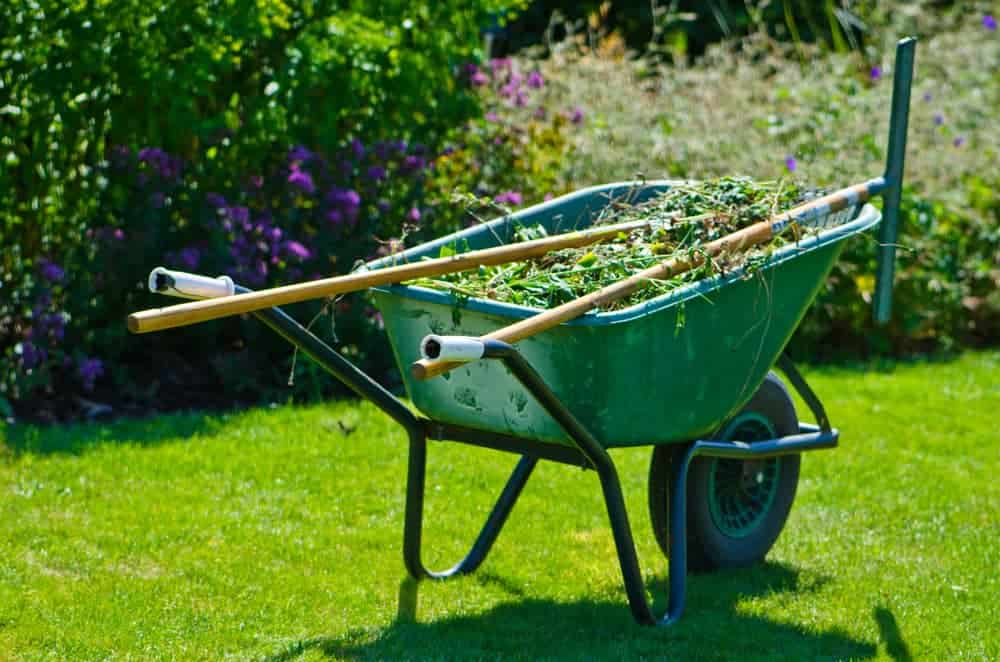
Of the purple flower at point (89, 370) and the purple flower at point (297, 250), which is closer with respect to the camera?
the purple flower at point (89, 370)

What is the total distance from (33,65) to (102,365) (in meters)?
1.12

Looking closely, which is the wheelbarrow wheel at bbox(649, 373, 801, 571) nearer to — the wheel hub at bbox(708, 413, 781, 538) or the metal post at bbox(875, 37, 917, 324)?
the wheel hub at bbox(708, 413, 781, 538)

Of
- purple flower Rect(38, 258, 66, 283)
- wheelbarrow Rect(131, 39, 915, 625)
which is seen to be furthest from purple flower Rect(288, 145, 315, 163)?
wheelbarrow Rect(131, 39, 915, 625)

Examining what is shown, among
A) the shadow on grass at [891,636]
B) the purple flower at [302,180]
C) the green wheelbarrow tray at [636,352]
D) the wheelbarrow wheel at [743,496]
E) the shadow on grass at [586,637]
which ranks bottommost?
the shadow on grass at [891,636]

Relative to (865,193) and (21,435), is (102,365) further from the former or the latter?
(865,193)

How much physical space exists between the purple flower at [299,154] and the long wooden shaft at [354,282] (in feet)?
7.05

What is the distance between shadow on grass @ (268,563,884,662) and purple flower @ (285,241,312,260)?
6.77ft

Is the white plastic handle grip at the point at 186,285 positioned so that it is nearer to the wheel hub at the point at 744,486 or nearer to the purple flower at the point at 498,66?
the wheel hub at the point at 744,486

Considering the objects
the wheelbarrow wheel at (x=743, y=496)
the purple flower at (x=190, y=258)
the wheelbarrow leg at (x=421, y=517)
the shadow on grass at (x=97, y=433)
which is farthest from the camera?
the purple flower at (x=190, y=258)

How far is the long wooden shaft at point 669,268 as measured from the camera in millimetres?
2852

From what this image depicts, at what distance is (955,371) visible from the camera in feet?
20.7

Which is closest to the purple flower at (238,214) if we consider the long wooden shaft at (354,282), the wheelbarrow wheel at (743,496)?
the long wooden shaft at (354,282)

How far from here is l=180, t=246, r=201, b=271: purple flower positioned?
5.36 meters

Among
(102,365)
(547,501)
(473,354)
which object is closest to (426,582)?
(547,501)
